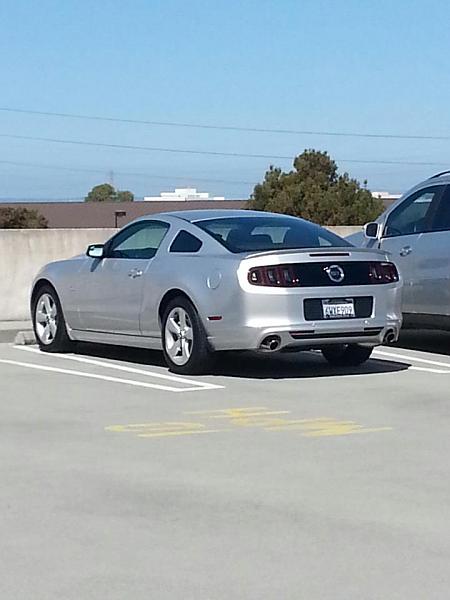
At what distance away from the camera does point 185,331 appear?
420 inches

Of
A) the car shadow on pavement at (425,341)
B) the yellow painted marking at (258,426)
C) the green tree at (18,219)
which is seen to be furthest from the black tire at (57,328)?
the green tree at (18,219)

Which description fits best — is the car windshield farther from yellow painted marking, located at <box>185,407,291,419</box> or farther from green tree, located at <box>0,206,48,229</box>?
green tree, located at <box>0,206,48,229</box>

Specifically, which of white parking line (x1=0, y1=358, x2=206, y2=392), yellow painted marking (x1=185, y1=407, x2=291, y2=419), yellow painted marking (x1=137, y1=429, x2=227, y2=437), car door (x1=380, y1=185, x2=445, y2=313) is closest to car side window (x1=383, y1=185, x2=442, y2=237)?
car door (x1=380, y1=185, x2=445, y2=313)

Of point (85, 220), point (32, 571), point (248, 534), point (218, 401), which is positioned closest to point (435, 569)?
point (248, 534)

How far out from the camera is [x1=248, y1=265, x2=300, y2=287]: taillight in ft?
33.1

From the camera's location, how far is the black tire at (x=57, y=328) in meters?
12.4

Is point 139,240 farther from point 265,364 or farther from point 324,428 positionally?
point 324,428

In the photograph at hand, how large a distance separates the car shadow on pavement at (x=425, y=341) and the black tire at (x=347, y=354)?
1.50 m

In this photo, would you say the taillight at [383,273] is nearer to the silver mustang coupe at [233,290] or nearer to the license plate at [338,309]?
the silver mustang coupe at [233,290]

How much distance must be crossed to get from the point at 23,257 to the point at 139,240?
14.3 feet

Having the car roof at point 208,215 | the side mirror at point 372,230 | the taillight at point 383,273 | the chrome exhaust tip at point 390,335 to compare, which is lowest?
the chrome exhaust tip at point 390,335

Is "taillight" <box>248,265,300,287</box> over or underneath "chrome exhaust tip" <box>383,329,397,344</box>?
over

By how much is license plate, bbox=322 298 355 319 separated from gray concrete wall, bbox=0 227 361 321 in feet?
20.8

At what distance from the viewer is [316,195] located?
50688mm
